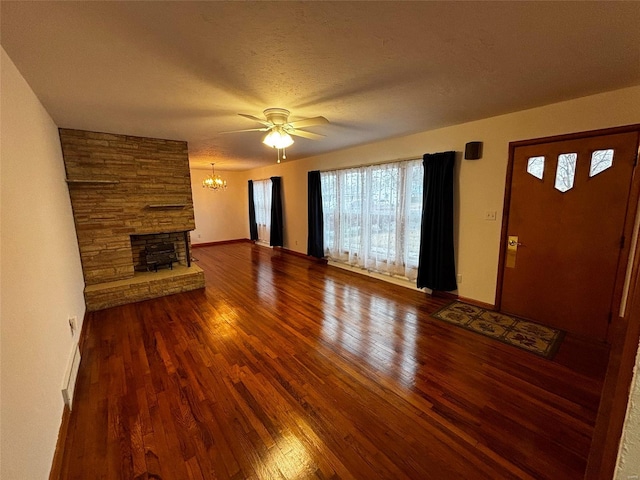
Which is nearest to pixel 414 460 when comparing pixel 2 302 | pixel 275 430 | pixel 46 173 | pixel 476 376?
pixel 275 430

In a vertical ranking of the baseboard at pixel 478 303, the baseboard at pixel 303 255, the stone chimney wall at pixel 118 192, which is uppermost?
the stone chimney wall at pixel 118 192

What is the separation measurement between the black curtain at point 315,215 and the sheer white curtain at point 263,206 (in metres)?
1.90

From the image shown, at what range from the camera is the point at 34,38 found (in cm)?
145

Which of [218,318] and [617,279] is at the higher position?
[617,279]

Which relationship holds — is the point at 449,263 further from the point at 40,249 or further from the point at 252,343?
the point at 40,249

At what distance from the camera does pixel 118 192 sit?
3639 mm

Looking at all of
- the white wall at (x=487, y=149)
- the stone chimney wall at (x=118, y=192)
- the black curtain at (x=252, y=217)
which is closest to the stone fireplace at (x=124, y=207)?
the stone chimney wall at (x=118, y=192)

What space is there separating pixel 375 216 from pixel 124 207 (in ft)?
12.2

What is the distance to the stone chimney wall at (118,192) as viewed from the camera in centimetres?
338

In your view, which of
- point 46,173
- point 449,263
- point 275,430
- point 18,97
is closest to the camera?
point 275,430

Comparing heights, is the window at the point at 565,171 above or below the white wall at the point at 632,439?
above

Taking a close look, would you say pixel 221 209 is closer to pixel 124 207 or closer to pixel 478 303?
pixel 124 207

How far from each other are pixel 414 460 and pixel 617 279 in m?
2.58

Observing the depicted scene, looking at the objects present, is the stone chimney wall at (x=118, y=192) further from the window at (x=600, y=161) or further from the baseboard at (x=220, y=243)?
the window at (x=600, y=161)
